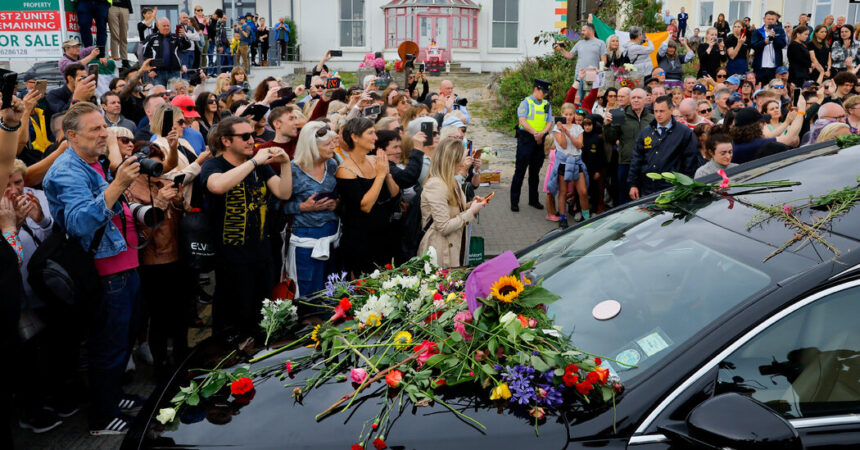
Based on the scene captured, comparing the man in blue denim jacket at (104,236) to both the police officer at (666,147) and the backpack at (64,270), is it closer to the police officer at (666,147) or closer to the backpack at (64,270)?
the backpack at (64,270)

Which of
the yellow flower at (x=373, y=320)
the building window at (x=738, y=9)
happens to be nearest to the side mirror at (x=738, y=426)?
the yellow flower at (x=373, y=320)

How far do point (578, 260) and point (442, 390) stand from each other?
108 cm

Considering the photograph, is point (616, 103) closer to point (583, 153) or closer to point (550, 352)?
point (583, 153)

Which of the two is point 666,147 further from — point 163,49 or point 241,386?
point 163,49

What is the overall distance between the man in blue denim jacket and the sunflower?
249cm

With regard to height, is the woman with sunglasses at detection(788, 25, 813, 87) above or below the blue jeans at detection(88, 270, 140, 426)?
above

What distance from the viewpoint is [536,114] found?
35.5 ft

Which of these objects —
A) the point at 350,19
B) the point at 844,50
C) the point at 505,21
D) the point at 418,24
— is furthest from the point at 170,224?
the point at 505,21

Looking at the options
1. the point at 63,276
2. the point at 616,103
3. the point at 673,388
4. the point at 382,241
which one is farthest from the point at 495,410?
the point at 616,103

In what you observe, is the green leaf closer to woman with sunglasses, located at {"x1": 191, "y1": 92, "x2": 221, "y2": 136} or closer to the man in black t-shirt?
the man in black t-shirt

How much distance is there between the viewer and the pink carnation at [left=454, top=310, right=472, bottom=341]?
3.06 m

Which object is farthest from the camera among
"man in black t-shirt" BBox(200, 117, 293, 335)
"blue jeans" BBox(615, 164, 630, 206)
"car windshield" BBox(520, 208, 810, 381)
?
"blue jeans" BBox(615, 164, 630, 206)

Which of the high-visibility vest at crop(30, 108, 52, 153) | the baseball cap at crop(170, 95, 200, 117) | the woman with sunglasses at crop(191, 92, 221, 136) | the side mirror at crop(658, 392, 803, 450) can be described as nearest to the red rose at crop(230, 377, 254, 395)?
the side mirror at crop(658, 392, 803, 450)

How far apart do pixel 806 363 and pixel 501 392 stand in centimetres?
110
